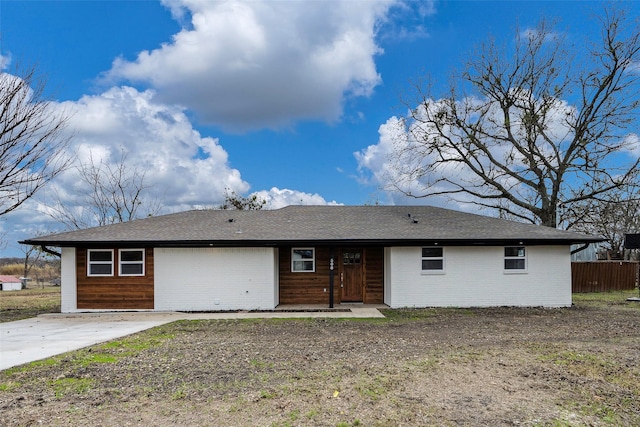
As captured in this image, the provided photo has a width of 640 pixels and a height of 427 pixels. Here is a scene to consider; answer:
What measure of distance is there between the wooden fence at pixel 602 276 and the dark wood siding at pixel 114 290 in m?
19.0

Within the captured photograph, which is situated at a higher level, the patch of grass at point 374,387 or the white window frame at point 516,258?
the white window frame at point 516,258

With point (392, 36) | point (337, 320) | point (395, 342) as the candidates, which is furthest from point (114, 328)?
point (392, 36)

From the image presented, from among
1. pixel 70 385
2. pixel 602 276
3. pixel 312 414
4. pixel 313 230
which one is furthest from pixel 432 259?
pixel 602 276

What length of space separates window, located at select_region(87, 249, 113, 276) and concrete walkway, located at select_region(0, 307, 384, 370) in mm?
1366

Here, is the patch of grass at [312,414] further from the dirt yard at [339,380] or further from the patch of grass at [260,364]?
the patch of grass at [260,364]

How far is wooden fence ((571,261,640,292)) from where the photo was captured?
21.5 metres

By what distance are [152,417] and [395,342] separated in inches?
206

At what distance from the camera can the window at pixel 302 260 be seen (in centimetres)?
1575

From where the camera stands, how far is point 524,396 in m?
5.39

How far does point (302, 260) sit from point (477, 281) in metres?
5.94

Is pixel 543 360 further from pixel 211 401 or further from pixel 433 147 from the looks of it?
pixel 433 147

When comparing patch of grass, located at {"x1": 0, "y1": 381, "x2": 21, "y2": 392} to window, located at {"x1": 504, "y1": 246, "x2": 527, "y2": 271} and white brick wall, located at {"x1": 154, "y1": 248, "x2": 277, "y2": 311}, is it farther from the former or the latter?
window, located at {"x1": 504, "y1": 246, "x2": 527, "y2": 271}

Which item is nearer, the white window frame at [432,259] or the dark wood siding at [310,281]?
the white window frame at [432,259]

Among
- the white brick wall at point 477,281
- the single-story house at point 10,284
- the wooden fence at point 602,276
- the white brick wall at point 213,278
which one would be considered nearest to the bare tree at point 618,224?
the wooden fence at point 602,276
